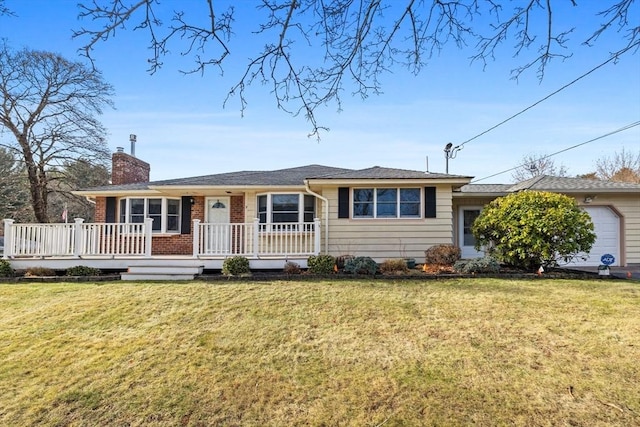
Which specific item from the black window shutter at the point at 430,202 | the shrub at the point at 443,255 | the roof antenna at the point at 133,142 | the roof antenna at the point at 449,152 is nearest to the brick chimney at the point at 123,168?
the roof antenna at the point at 133,142

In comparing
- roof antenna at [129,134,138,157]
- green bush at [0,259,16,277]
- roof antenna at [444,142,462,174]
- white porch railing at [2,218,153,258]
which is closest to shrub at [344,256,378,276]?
white porch railing at [2,218,153,258]

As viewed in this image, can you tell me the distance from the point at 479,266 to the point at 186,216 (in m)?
9.25

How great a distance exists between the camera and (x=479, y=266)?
8.98 metres

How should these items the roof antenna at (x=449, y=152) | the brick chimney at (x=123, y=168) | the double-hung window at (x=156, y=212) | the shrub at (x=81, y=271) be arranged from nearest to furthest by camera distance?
the shrub at (x=81, y=271) → the double-hung window at (x=156, y=212) → the brick chimney at (x=123, y=168) → the roof antenna at (x=449, y=152)

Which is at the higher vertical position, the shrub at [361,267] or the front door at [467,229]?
the front door at [467,229]

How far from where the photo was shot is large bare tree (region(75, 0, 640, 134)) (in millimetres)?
2842

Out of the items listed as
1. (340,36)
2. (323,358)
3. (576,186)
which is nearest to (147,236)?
(323,358)

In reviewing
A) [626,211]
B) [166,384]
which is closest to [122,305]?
[166,384]

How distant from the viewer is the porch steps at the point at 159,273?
9.02m

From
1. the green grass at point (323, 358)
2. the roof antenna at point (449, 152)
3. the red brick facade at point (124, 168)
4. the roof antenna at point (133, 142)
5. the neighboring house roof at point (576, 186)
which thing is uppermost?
the roof antenna at point (449, 152)

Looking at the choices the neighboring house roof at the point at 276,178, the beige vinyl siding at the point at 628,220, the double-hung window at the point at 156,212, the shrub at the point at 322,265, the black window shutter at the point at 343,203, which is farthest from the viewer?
the double-hung window at the point at 156,212

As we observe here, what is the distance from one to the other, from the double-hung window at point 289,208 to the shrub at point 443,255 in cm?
378

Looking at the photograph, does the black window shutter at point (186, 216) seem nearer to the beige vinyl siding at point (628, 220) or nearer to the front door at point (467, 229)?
the front door at point (467, 229)

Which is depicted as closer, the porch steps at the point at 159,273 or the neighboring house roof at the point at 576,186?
the porch steps at the point at 159,273
